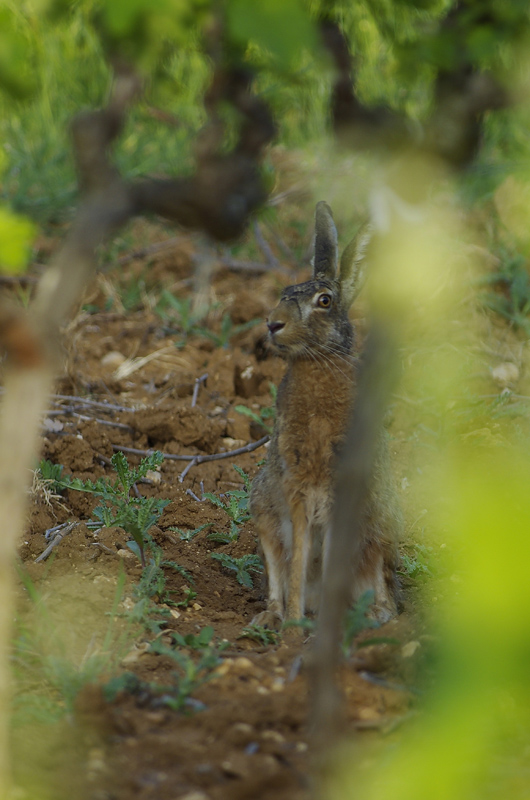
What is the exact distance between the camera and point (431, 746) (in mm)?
1408

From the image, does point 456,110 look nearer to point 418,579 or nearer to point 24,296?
point 418,579

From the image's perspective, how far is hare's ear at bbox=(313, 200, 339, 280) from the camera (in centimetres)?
473

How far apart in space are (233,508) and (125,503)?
2.70ft

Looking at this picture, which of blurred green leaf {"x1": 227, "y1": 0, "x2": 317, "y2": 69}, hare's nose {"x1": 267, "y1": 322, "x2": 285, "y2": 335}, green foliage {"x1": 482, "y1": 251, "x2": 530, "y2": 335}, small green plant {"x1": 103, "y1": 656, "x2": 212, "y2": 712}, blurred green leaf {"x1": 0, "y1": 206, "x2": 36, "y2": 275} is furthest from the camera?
green foliage {"x1": 482, "y1": 251, "x2": 530, "y2": 335}

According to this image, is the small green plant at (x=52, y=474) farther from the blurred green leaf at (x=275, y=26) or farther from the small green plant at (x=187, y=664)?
the blurred green leaf at (x=275, y=26)

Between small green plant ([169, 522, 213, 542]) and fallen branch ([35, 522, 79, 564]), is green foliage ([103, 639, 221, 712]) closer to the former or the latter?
fallen branch ([35, 522, 79, 564])

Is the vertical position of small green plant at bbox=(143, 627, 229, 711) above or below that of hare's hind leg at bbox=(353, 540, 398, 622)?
below

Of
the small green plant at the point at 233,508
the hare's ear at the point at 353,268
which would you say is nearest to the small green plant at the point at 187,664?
the small green plant at the point at 233,508

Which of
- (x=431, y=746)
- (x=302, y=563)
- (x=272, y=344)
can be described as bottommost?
(x=431, y=746)

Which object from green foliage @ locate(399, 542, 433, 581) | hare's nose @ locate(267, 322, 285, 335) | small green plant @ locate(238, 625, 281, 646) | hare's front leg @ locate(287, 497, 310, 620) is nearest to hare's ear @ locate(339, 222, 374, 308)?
hare's nose @ locate(267, 322, 285, 335)

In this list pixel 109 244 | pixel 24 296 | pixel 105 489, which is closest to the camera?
pixel 105 489

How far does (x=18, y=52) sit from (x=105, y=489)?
2.76m

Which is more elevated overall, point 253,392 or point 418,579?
point 253,392

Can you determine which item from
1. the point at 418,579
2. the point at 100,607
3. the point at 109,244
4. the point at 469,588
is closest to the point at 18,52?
the point at 469,588
